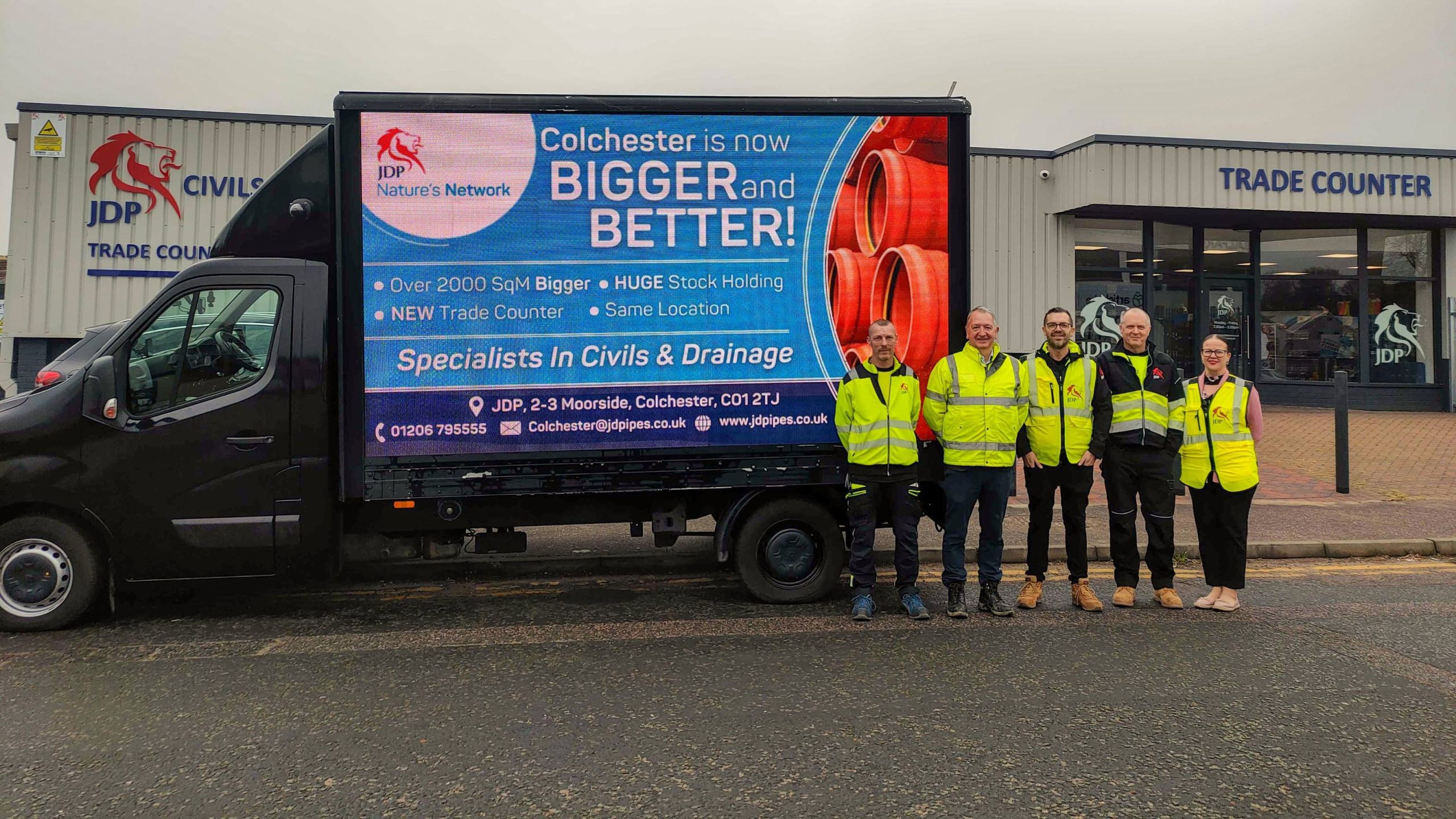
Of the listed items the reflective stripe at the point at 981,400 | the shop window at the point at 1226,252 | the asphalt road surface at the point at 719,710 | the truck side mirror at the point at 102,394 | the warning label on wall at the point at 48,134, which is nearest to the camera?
the asphalt road surface at the point at 719,710

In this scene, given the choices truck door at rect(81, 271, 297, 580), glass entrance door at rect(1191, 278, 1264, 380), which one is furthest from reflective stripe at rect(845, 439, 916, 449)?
glass entrance door at rect(1191, 278, 1264, 380)

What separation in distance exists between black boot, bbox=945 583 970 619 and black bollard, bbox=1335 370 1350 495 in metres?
6.94

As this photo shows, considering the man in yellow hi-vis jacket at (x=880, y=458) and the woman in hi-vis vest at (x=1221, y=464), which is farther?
the woman in hi-vis vest at (x=1221, y=464)

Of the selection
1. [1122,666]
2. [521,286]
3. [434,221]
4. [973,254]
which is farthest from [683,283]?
[973,254]

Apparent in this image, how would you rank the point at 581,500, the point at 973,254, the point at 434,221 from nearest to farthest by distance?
the point at 434,221, the point at 581,500, the point at 973,254

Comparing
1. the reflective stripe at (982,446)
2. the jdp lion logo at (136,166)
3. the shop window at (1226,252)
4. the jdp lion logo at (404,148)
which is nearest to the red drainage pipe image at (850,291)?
the reflective stripe at (982,446)

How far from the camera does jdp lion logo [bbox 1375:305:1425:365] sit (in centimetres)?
1980

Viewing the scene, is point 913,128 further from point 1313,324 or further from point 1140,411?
point 1313,324

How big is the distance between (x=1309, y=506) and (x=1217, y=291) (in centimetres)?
1172

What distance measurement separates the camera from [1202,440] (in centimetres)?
598

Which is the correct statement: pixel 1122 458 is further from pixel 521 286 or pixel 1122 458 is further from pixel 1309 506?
pixel 1309 506

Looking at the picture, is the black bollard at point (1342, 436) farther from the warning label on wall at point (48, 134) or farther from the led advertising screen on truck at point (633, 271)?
the warning label on wall at point (48, 134)

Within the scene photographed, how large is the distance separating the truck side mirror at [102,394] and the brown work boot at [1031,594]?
5.43 meters

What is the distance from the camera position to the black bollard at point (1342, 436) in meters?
10.3
